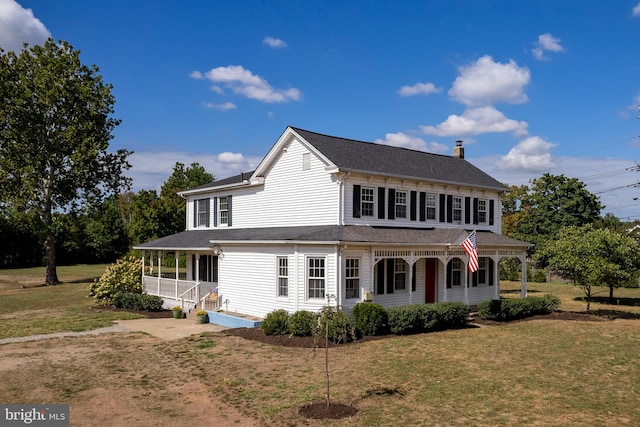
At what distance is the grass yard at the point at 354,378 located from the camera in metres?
10.2

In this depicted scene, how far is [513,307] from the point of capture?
892 inches

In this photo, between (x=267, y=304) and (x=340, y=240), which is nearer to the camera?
(x=340, y=240)

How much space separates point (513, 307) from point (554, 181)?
124 ft

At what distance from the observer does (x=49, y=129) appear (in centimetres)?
4112

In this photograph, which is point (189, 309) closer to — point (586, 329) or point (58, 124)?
point (586, 329)

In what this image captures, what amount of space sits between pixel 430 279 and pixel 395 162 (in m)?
6.01

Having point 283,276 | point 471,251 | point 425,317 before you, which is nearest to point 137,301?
point 283,276

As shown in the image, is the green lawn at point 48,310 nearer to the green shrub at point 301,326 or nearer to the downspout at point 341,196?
the green shrub at point 301,326

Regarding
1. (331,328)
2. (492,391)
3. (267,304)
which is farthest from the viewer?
(267,304)

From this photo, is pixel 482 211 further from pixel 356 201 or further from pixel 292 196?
→ pixel 292 196

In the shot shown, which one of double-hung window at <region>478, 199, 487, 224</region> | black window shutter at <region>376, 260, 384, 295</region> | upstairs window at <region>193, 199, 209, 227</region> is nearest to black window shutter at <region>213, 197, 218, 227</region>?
upstairs window at <region>193, 199, 209, 227</region>

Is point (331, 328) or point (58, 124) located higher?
point (58, 124)

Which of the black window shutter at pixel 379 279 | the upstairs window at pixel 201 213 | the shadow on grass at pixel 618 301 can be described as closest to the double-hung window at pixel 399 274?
the black window shutter at pixel 379 279

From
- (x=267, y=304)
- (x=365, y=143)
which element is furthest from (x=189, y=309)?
(x=365, y=143)
